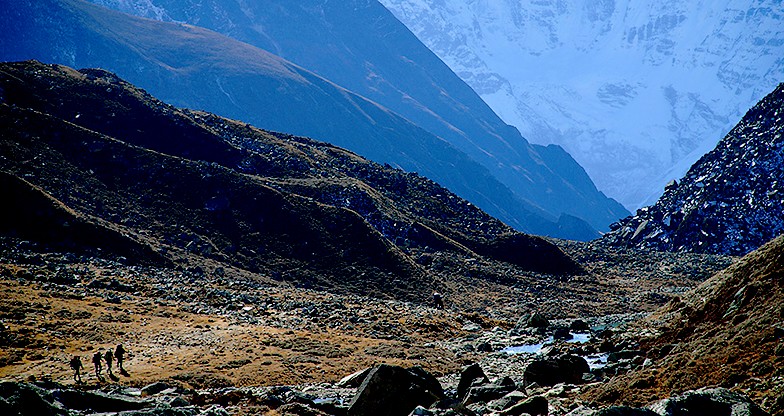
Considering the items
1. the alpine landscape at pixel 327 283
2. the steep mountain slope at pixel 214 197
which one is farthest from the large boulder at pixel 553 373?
the steep mountain slope at pixel 214 197

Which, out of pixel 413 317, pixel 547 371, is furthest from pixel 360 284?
pixel 547 371

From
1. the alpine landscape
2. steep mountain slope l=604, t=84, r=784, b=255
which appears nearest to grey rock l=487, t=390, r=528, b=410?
the alpine landscape

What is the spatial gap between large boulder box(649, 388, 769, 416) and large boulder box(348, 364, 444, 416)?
8.85 meters

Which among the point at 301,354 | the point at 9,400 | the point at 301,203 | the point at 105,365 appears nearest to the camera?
the point at 9,400

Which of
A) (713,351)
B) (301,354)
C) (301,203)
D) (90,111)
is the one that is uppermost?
(90,111)

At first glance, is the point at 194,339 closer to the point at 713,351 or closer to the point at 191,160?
the point at 713,351

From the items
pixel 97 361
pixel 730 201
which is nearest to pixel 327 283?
pixel 97 361

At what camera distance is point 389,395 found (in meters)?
21.8

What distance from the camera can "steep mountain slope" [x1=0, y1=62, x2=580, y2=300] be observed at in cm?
8338

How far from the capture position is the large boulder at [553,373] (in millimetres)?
26531

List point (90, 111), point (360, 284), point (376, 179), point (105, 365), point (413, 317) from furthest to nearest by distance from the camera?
point (376, 179), point (90, 111), point (360, 284), point (413, 317), point (105, 365)

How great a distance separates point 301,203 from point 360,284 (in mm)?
22378

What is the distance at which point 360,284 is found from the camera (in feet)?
270

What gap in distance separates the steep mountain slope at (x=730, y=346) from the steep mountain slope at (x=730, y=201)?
11259cm
